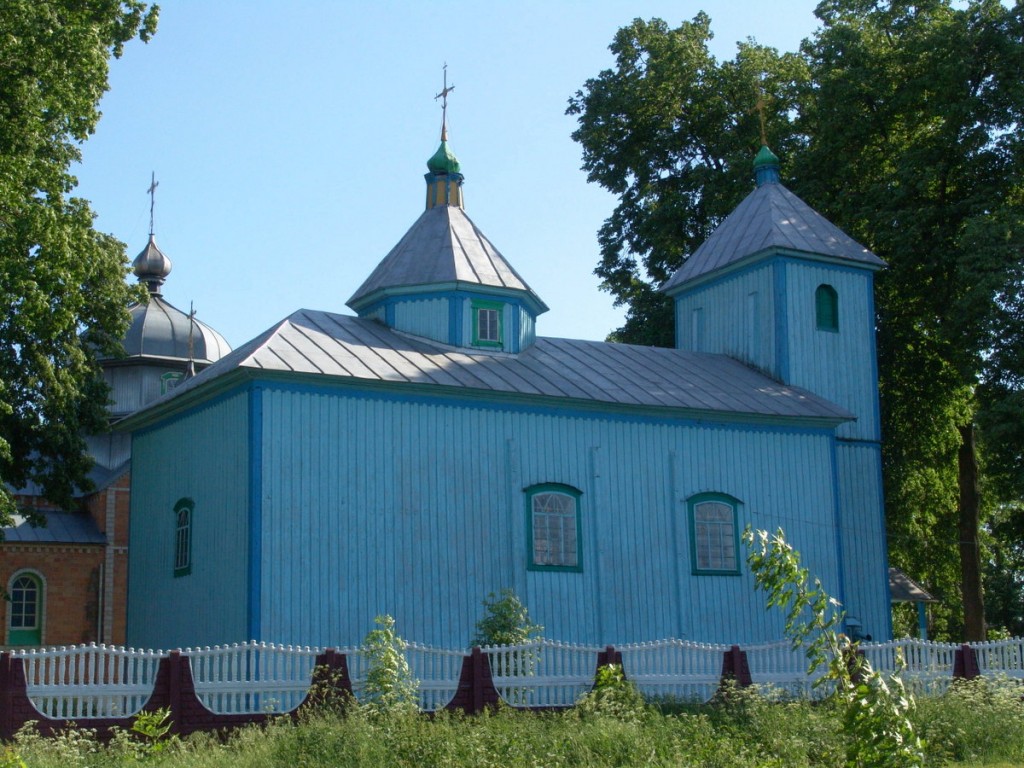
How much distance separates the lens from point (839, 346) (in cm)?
2323

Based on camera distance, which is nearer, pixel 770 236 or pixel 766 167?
pixel 770 236

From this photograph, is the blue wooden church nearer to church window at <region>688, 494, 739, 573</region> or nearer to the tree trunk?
church window at <region>688, 494, 739, 573</region>

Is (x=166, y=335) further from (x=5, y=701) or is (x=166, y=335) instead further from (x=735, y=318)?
(x=5, y=701)

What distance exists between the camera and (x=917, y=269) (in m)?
26.0

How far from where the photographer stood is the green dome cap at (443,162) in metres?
22.9

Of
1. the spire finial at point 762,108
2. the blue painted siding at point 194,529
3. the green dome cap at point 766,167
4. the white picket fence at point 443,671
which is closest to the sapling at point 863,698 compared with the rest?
the white picket fence at point 443,671

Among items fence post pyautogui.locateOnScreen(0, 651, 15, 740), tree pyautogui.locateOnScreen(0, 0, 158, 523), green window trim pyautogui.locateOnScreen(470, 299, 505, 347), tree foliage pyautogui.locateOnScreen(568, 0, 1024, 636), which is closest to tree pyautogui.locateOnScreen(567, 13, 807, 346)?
tree foliage pyautogui.locateOnScreen(568, 0, 1024, 636)

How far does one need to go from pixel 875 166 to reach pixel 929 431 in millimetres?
5807

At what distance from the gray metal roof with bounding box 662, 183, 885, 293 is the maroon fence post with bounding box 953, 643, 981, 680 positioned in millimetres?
8785

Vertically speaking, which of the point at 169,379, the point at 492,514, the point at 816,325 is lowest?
the point at 492,514

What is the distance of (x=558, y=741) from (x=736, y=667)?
456 centimetres

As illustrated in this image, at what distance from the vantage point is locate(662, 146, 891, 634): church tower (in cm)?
2197

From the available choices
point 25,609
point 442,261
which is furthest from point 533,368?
point 25,609

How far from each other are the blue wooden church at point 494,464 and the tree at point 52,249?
2138mm
